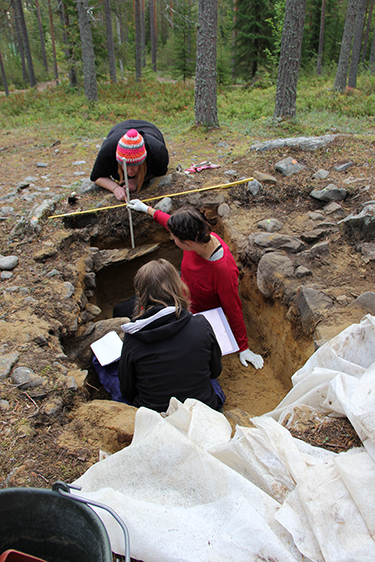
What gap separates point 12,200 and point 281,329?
414cm

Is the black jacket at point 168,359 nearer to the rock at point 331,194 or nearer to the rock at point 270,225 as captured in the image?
the rock at point 270,225

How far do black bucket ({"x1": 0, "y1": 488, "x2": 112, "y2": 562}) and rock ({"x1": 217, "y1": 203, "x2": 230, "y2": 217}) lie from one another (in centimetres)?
394

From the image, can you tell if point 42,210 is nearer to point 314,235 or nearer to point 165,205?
point 165,205

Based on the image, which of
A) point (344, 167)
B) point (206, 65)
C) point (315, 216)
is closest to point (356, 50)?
point (206, 65)

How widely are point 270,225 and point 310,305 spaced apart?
1.53 meters

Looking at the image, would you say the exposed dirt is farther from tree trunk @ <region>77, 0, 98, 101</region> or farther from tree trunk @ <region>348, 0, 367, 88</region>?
tree trunk @ <region>348, 0, 367, 88</region>

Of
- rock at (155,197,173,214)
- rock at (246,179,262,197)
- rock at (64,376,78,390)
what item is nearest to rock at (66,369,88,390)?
rock at (64,376,78,390)

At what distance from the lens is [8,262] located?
3.64 metres

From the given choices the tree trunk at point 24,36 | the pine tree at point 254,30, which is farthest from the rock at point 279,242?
the tree trunk at point 24,36

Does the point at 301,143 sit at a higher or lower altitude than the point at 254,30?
lower

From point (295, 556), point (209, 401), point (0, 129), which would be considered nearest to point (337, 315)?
point (209, 401)

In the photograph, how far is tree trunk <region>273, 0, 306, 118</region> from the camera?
6.91 metres

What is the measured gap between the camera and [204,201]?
476 cm

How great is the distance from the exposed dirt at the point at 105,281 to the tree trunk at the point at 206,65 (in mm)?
1473
